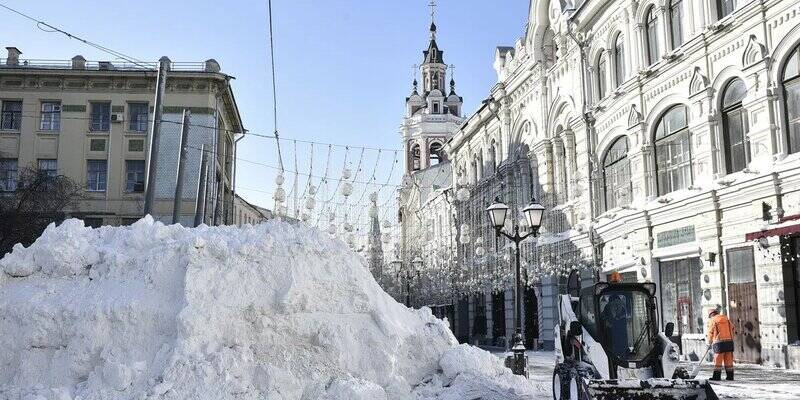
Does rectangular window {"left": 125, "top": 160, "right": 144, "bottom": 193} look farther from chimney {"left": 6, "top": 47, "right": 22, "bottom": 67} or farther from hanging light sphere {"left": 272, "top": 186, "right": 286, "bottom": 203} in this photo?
hanging light sphere {"left": 272, "top": 186, "right": 286, "bottom": 203}

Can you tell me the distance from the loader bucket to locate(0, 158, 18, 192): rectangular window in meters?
31.2

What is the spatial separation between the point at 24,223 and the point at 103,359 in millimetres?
17329

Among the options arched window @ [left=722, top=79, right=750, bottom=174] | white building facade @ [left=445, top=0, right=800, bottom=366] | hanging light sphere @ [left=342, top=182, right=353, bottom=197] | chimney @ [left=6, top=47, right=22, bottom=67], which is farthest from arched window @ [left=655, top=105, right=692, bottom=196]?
chimney @ [left=6, top=47, right=22, bottom=67]

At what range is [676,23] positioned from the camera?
19.5 metres

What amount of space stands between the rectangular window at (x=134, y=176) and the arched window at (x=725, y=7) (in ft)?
89.3

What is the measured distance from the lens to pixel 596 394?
25.9 ft

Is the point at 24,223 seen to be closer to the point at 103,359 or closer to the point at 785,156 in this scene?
the point at 103,359

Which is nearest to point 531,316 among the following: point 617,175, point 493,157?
point 493,157

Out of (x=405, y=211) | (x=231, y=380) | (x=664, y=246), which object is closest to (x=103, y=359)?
(x=231, y=380)

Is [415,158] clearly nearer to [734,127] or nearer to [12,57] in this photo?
[12,57]

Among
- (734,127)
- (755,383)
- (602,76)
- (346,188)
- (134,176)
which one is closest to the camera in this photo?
(755,383)

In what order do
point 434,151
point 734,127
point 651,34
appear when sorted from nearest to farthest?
point 734,127
point 651,34
point 434,151

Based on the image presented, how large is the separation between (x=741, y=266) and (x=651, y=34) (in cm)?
727

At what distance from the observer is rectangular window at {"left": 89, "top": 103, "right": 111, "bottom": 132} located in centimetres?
3622
